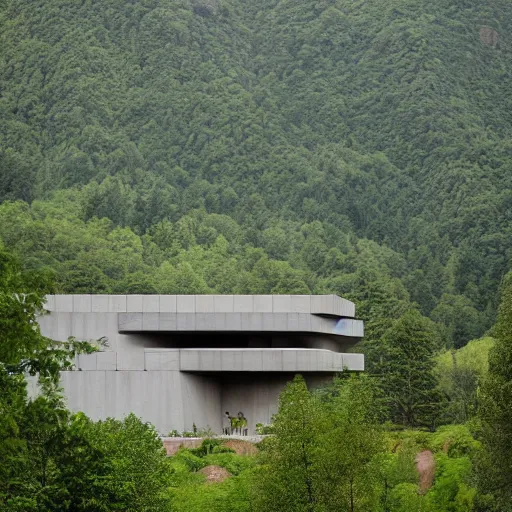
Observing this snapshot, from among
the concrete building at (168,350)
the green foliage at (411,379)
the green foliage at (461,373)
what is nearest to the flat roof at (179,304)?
the concrete building at (168,350)

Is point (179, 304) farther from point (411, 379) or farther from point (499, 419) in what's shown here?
point (499, 419)

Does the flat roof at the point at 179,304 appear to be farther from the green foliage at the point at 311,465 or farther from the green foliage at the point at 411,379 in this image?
the green foliage at the point at 311,465

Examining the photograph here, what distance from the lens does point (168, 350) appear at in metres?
72.1

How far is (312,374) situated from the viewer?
247ft

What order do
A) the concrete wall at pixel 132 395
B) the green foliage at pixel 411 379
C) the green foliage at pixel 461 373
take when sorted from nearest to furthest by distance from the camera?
1. the concrete wall at pixel 132 395
2. the green foliage at pixel 411 379
3. the green foliage at pixel 461 373

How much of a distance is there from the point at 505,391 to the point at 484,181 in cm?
16083

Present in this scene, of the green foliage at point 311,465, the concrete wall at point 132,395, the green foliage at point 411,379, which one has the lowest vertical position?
the green foliage at point 311,465

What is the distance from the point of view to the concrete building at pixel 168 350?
234 ft

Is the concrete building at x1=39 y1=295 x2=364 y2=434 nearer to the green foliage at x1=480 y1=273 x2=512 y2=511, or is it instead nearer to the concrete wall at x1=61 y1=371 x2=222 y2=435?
the concrete wall at x1=61 y1=371 x2=222 y2=435

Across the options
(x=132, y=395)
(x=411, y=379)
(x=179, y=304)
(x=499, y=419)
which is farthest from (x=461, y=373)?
(x=499, y=419)

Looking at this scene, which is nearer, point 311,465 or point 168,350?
point 311,465

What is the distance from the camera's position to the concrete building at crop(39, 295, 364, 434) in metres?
71.2

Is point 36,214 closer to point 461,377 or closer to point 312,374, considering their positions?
point 461,377

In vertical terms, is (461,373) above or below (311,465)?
above
